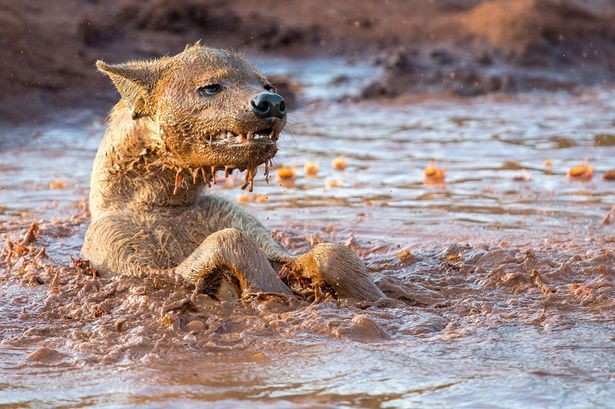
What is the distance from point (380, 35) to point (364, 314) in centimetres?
1253

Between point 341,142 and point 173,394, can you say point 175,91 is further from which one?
point 341,142

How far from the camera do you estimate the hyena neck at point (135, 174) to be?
5849 millimetres

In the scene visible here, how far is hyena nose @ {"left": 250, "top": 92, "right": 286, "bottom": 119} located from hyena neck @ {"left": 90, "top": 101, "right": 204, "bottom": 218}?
633 mm

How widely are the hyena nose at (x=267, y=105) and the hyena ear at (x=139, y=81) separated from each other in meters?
Result: 0.65

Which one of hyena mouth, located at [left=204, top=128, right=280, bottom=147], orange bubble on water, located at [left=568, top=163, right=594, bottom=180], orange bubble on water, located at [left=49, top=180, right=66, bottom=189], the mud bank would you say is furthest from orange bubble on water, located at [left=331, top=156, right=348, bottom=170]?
hyena mouth, located at [left=204, top=128, right=280, bottom=147]

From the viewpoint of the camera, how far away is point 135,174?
19.7 feet

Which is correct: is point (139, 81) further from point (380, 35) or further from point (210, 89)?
point (380, 35)

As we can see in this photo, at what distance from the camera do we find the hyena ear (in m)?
5.78

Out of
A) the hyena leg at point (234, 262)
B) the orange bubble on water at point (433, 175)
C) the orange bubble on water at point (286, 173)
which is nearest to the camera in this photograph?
the hyena leg at point (234, 262)

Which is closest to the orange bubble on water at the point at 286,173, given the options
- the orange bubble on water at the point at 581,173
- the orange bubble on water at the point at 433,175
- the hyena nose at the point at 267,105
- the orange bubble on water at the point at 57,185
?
the orange bubble on water at the point at 433,175

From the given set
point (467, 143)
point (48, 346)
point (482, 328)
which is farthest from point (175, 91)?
point (467, 143)

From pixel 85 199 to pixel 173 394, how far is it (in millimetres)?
4738

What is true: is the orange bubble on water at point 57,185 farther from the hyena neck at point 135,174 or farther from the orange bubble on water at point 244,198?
the hyena neck at point 135,174

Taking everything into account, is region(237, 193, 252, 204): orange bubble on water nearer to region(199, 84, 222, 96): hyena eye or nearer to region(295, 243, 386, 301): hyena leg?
region(295, 243, 386, 301): hyena leg
